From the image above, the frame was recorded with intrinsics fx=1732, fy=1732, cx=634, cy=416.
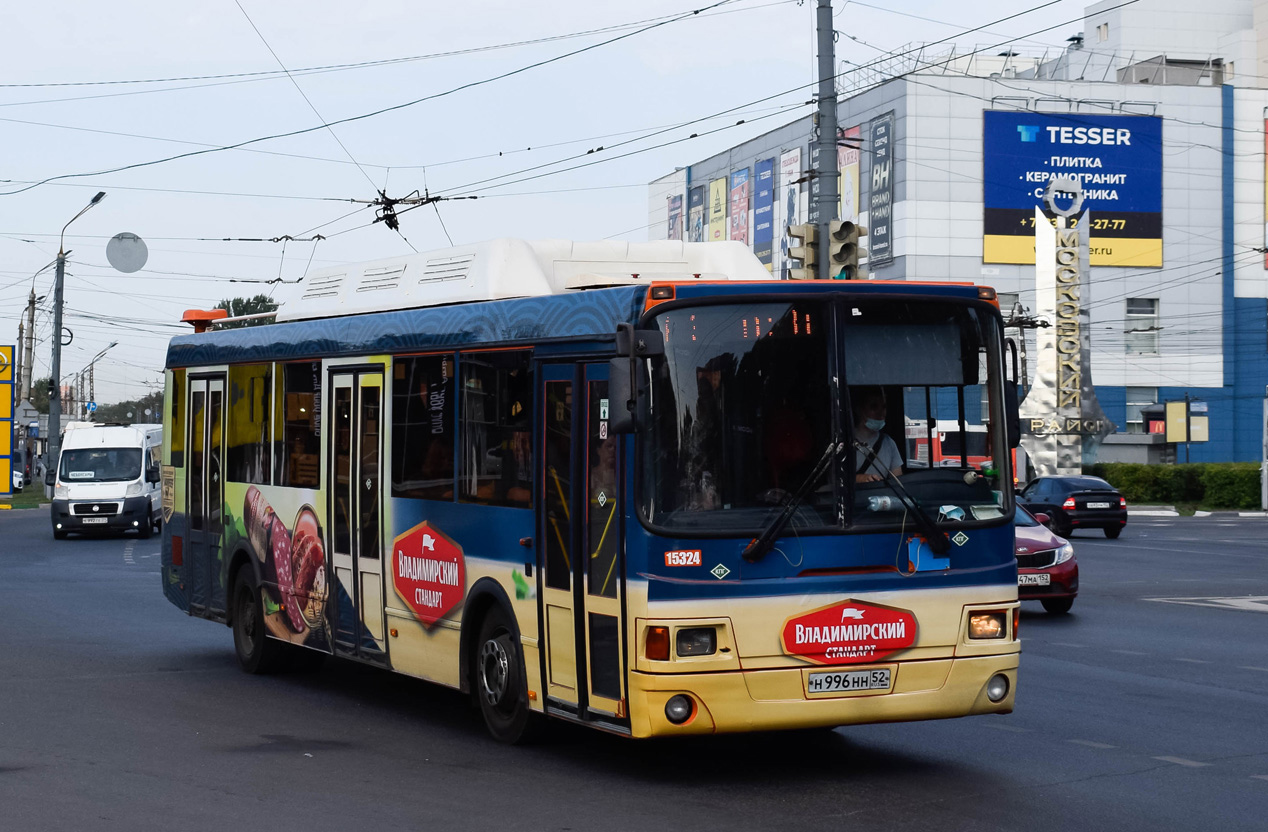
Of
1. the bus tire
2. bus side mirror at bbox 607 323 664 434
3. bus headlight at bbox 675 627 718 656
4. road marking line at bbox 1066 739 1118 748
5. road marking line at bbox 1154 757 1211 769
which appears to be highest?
bus side mirror at bbox 607 323 664 434

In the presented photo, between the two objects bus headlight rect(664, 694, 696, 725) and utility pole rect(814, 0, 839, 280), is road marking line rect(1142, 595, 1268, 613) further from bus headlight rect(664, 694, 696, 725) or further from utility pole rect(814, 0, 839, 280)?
bus headlight rect(664, 694, 696, 725)

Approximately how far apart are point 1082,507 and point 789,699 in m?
32.5

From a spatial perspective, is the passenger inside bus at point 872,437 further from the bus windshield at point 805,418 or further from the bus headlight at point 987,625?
the bus headlight at point 987,625

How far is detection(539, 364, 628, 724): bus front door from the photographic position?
8703 mm

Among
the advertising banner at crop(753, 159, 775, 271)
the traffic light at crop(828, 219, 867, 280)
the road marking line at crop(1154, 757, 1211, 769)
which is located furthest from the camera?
the advertising banner at crop(753, 159, 775, 271)

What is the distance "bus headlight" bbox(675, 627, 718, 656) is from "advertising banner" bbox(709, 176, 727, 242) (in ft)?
279

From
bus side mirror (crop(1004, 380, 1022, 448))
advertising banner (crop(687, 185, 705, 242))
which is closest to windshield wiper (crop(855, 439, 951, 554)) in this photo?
bus side mirror (crop(1004, 380, 1022, 448))

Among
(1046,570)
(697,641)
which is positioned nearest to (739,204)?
(1046,570)

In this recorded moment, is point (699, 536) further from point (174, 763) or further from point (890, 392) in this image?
point (174, 763)

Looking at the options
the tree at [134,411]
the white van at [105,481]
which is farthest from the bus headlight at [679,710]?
the tree at [134,411]

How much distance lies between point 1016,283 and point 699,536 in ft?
229

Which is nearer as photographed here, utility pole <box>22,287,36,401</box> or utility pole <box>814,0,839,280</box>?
utility pole <box>814,0,839,280</box>

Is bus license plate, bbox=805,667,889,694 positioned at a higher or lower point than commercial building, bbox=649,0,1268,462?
lower

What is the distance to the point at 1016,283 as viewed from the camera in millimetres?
75812
